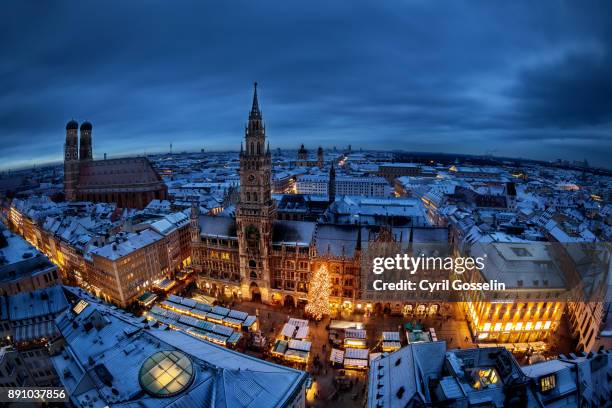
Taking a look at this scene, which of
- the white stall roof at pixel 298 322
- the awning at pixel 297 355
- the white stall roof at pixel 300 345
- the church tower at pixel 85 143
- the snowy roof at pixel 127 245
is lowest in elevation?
the awning at pixel 297 355

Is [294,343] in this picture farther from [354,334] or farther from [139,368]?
[139,368]

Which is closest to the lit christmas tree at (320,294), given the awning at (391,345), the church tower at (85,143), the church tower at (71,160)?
the awning at (391,345)

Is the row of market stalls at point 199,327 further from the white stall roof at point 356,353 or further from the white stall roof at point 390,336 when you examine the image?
the white stall roof at point 390,336

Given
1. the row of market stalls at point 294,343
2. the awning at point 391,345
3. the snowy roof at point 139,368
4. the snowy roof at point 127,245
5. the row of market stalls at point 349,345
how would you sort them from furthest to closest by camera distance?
the snowy roof at point 127,245 < the awning at point 391,345 < the row of market stalls at point 294,343 < the row of market stalls at point 349,345 < the snowy roof at point 139,368

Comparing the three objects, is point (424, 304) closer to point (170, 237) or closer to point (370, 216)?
point (370, 216)

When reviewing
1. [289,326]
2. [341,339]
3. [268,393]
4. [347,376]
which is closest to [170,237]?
[289,326]

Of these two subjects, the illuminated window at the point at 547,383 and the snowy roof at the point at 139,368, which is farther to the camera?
the illuminated window at the point at 547,383

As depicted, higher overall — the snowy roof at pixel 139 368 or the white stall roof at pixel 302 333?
the snowy roof at pixel 139 368
